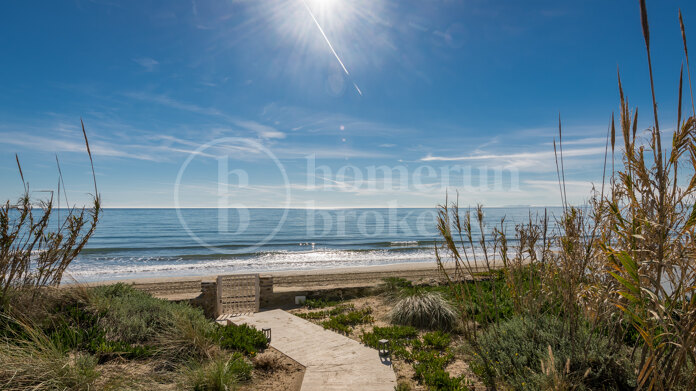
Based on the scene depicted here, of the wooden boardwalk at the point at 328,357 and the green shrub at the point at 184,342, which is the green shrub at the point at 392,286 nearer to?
the wooden boardwalk at the point at 328,357

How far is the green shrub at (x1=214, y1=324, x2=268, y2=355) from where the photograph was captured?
5446 mm

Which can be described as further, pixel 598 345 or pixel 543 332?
pixel 543 332

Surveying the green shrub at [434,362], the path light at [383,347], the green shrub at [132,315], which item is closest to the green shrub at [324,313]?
the green shrub at [132,315]

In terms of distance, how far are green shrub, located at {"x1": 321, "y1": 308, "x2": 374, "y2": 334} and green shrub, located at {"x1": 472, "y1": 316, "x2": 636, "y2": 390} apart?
291 cm

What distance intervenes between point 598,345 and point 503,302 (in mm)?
3546

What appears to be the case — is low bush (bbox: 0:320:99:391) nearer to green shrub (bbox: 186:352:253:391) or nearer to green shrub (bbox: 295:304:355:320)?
green shrub (bbox: 186:352:253:391)

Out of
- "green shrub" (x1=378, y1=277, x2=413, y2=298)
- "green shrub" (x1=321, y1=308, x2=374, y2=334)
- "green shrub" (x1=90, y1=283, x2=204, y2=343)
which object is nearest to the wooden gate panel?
"green shrub" (x1=90, y1=283, x2=204, y2=343)

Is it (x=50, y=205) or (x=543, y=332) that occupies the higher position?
(x=50, y=205)


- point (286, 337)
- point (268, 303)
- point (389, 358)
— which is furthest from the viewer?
point (268, 303)

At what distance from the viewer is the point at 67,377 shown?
342 cm

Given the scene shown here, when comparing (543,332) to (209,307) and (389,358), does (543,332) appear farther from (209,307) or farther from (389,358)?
(209,307)

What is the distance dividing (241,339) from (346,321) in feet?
8.22

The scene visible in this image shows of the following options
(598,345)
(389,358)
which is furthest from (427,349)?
(598,345)

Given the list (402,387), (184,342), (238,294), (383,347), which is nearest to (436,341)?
(383,347)
